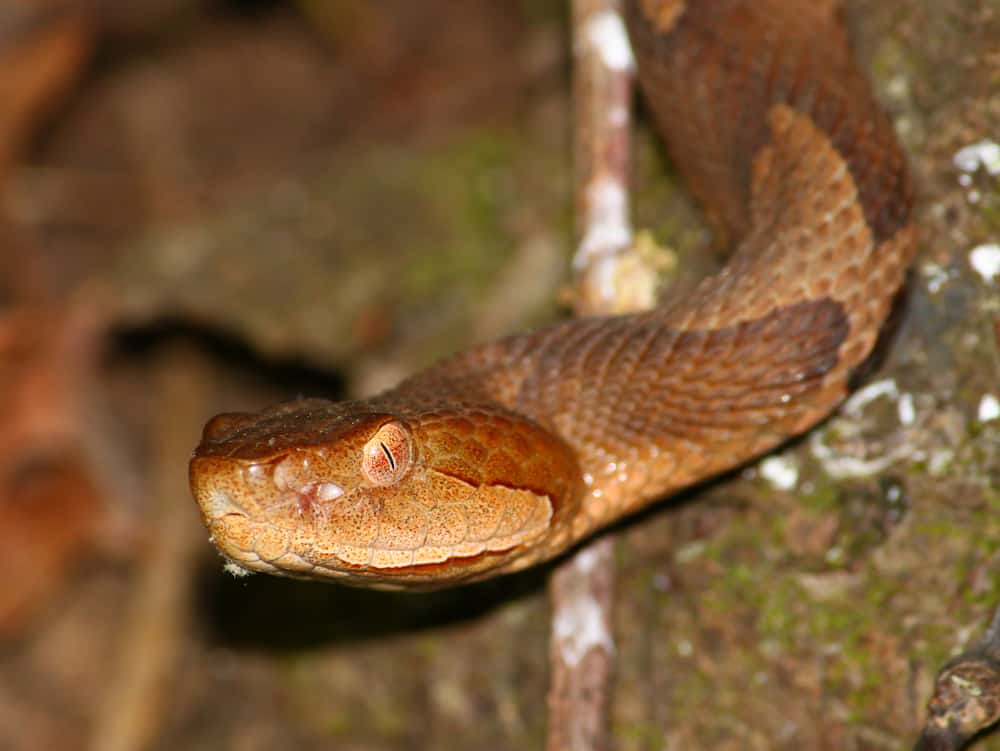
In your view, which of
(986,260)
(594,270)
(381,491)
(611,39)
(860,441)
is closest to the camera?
(381,491)

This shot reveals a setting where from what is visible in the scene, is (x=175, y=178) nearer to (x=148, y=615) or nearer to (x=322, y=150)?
(x=322, y=150)

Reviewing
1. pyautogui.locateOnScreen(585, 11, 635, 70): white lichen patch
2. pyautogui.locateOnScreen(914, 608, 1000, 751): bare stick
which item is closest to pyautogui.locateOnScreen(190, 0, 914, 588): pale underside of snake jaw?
pyautogui.locateOnScreen(585, 11, 635, 70): white lichen patch

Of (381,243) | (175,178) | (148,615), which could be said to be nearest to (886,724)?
(381,243)

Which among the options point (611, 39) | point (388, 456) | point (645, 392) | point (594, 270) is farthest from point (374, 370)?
point (388, 456)

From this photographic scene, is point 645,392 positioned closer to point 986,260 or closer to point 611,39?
point 986,260

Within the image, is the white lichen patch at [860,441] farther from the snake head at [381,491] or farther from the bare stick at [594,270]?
the snake head at [381,491]

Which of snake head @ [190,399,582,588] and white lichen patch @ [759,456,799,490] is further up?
snake head @ [190,399,582,588]

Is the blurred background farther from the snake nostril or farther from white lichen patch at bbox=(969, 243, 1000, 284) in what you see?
the snake nostril
